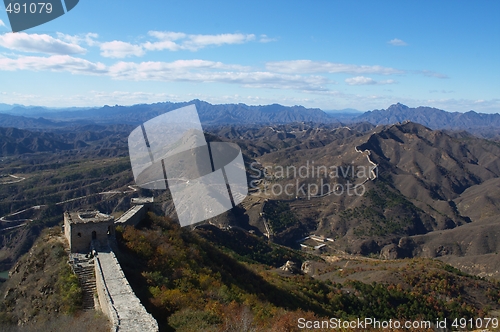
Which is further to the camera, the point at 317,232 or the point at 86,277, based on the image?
the point at 317,232

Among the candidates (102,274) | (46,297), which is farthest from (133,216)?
(102,274)

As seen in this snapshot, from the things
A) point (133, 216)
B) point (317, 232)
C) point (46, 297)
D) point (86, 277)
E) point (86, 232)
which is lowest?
point (317, 232)

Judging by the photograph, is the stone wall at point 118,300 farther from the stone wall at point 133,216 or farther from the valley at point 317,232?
the stone wall at point 133,216

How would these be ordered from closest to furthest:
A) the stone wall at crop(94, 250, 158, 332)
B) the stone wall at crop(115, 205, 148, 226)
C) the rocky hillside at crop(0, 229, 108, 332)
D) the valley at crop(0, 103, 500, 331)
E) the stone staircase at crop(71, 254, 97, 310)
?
the stone wall at crop(94, 250, 158, 332)
the rocky hillside at crop(0, 229, 108, 332)
the stone staircase at crop(71, 254, 97, 310)
the valley at crop(0, 103, 500, 331)
the stone wall at crop(115, 205, 148, 226)

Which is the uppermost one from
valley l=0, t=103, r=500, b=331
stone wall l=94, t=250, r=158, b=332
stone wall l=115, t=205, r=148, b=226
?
stone wall l=94, t=250, r=158, b=332

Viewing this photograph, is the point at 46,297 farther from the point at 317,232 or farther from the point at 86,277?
the point at 317,232

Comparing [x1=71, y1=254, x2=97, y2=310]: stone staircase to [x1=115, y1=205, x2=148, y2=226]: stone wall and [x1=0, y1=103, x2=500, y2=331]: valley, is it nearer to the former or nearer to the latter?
[x1=0, y1=103, x2=500, y2=331]: valley

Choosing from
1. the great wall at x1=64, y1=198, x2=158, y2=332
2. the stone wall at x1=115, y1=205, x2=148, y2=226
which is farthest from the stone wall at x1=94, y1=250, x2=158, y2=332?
the stone wall at x1=115, y1=205, x2=148, y2=226
